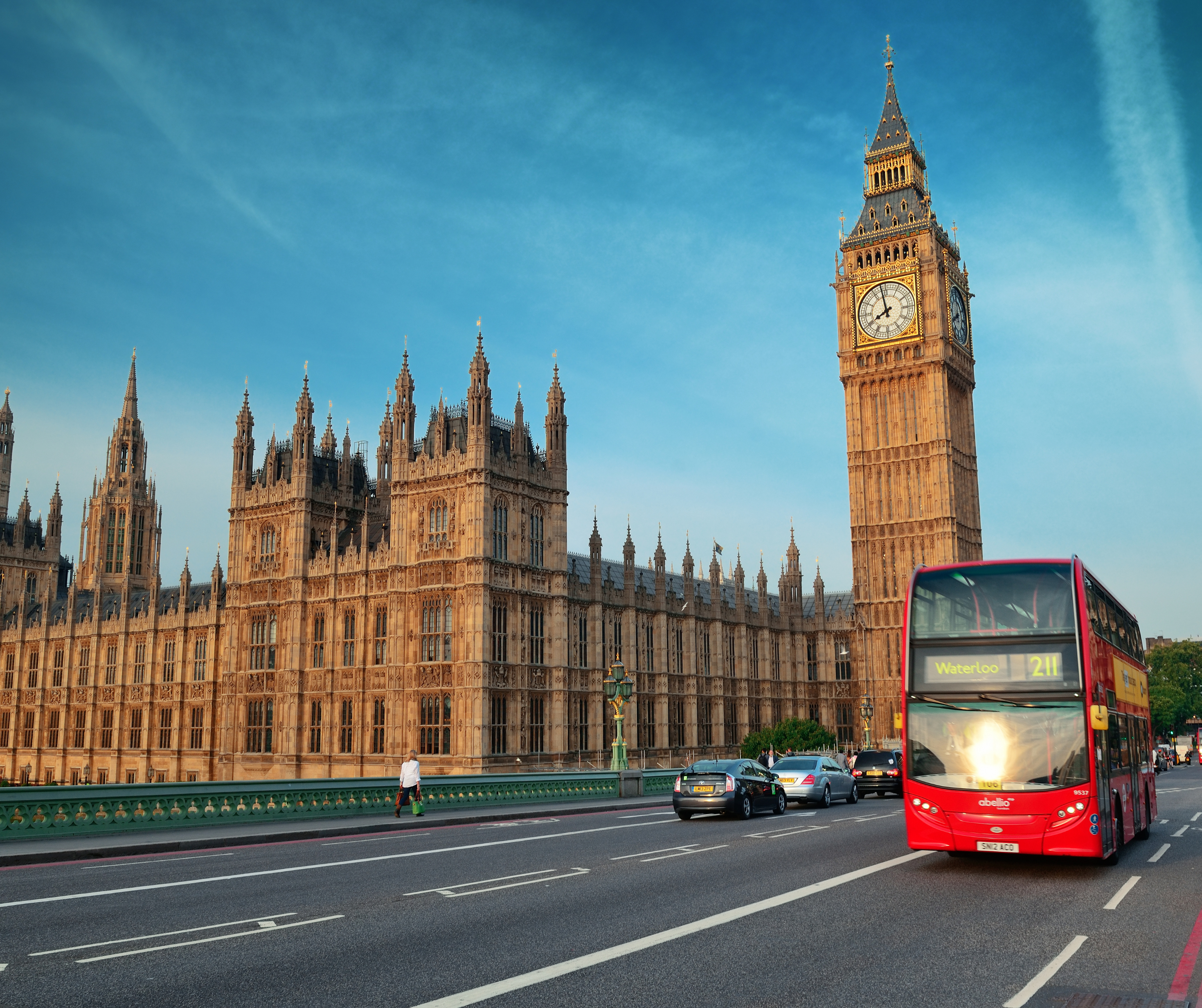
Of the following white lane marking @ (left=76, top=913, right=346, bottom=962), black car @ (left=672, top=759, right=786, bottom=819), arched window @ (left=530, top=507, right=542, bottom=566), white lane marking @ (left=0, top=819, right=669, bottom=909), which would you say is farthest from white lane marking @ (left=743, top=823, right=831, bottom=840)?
arched window @ (left=530, top=507, right=542, bottom=566)

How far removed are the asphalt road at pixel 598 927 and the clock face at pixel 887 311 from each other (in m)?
65.6

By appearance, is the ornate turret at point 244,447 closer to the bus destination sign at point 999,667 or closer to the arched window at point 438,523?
the arched window at point 438,523

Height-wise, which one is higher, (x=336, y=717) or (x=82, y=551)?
(x=82, y=551)

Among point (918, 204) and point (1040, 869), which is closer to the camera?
point (1040, 869)

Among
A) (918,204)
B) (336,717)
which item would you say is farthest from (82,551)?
(918,204)

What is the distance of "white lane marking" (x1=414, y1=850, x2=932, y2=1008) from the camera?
823 cm

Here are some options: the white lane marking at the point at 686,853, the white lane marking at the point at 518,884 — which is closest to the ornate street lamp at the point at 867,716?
the white lane marking at the point at 686,853

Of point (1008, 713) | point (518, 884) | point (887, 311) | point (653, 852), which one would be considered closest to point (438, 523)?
point (653, 852)

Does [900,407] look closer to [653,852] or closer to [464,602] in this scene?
[464,602]

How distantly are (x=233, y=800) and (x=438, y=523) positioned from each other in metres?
24.5

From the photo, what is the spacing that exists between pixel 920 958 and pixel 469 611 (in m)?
36.4

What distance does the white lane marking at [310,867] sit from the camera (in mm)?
13305

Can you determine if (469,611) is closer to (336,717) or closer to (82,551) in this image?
(336,717)

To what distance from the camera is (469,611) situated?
45.2 meters
